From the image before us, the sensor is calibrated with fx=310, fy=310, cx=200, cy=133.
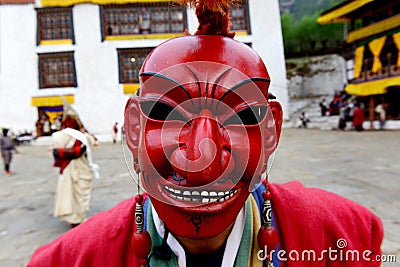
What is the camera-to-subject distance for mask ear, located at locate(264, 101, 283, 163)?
3.24ft

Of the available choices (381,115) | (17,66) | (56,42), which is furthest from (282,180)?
(17,66)

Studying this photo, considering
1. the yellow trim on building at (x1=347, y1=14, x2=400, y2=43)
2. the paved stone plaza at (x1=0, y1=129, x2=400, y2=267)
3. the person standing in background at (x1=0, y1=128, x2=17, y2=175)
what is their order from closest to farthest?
the paved stone plaza at (x1=0, y1=129, x2=400, y2=267) < the person standing in background at (x1=0, y1=128, x2=17, y2=175) < the yellow trim on building at (x1=347, y1=14, x2=400, y2=43)

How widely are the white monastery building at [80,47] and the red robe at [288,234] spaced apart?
1477 cm

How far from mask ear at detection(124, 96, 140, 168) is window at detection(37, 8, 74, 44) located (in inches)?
652

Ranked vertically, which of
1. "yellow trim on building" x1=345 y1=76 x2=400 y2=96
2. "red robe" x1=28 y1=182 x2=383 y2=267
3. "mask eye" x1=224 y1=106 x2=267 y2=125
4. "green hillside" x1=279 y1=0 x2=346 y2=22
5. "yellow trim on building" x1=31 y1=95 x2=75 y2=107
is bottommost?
"red robe" x1=28 y1=182 x2=383 y2=267

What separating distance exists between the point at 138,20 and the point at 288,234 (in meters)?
16.1

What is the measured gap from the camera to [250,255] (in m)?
1.08

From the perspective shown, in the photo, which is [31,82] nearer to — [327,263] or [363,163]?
[363,163]

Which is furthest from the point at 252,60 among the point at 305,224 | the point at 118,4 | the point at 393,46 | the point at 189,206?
the point at 118,4

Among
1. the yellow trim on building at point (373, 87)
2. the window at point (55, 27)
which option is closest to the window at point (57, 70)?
the window at point (55, 27)

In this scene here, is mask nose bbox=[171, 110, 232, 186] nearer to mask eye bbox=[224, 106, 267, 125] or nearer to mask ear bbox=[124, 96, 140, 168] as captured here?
mask eye bbox=[224, 106, 267, 125]

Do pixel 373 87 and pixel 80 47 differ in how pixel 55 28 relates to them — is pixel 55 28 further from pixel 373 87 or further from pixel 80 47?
pixel 373 87

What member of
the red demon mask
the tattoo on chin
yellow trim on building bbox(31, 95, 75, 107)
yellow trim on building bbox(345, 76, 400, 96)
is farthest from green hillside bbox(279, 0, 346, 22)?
the tattoo on chin

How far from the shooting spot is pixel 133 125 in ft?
3.33
